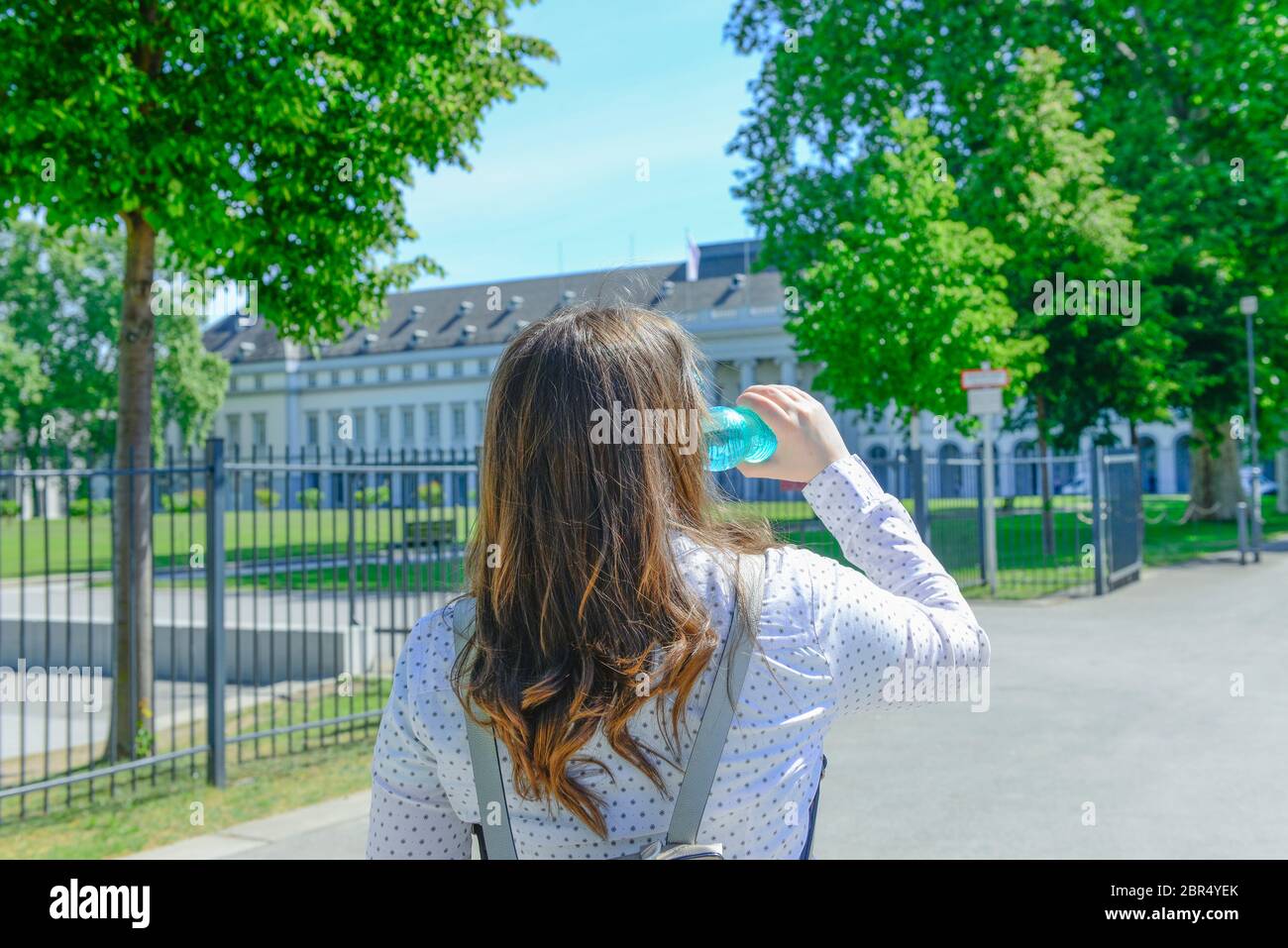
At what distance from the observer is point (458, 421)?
87062 mm

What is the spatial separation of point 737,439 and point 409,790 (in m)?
0.65

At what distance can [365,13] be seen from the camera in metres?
7.41

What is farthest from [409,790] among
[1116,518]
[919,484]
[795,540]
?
[1116,518]

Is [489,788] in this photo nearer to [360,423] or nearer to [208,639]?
[208,639]

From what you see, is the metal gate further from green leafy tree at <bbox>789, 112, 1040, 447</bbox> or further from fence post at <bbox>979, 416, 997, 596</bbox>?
green leafy tree at <bbox>789, 112, 1040, 447</bbox>

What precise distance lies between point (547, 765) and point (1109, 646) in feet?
36.1

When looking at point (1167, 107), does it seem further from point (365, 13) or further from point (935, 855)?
point (935, 855)

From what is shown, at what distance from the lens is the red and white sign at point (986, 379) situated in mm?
15031

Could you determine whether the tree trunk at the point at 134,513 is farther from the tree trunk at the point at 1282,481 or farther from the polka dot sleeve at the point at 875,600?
the tree trunk at the point at 1282,481

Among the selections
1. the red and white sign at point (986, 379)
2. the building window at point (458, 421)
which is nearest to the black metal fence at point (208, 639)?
the red and white sign at point (986, 379)

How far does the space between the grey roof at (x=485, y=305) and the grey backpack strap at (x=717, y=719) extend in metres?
79.3

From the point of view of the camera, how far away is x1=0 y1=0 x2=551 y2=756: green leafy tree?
6547 millimetres

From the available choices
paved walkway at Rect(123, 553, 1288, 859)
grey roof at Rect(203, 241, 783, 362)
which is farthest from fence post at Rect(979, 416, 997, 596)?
grey roof at Rect(203, 241, 783, 362)
